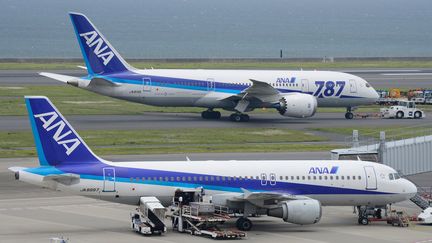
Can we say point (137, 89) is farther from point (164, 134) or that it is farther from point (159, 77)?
point (164, 134)

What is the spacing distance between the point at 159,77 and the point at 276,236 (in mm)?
45471

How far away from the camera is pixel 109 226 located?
156 ft

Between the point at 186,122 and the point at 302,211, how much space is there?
4500 cm

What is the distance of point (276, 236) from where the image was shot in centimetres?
4566

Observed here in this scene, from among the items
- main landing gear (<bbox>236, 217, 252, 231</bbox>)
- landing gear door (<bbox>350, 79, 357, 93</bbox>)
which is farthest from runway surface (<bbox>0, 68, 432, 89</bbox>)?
main landing gear (<bbox>236, 217, 252, 231</bbox>)

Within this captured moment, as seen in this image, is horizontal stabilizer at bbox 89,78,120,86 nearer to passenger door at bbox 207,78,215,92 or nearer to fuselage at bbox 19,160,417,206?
passenger door at bbox 207,78,215,92

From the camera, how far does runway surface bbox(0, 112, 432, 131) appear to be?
86.2 metres

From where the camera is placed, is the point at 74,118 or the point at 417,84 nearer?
the point at 74,118

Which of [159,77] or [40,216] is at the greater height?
[159,77]

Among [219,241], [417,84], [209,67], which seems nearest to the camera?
[219,241]

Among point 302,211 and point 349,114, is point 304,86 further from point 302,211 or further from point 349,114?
point 302,211

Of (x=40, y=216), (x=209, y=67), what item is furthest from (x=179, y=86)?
(x=209, y=67)

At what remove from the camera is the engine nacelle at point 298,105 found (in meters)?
89.0

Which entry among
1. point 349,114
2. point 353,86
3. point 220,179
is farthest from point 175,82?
point 220,179
